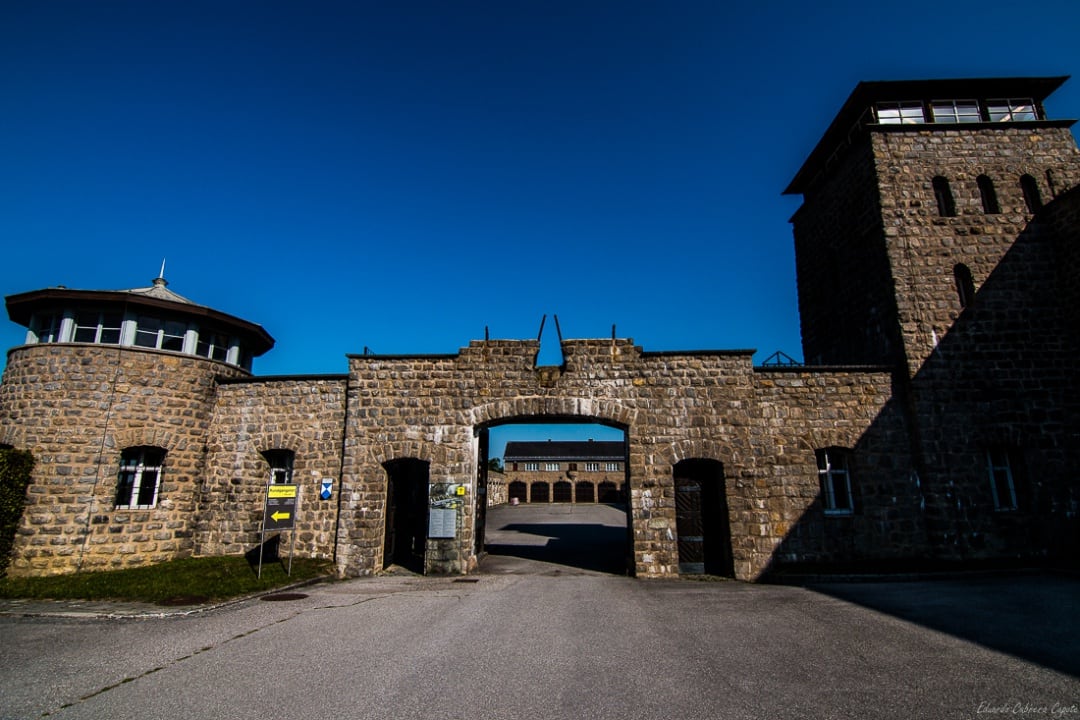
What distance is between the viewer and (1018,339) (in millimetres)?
12875

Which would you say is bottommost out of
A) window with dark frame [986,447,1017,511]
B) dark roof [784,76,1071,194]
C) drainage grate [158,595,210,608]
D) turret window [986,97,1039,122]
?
drainage grate [158,595,210,608]

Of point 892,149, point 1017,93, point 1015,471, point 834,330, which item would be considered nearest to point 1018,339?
point 1015,471

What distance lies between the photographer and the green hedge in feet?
36.9

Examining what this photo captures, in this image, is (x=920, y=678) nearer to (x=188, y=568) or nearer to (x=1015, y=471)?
(x=1015, y=471)

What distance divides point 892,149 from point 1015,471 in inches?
355

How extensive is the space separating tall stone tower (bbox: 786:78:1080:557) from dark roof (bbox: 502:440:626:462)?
1618 inches

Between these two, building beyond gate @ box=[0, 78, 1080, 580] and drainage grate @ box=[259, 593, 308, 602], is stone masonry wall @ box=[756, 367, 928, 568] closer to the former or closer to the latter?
building beyond gate @ box=[0, 78, 1080, 580]

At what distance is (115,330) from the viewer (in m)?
13.0

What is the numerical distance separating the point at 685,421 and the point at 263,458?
36.1ft

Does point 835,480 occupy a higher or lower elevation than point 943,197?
lower

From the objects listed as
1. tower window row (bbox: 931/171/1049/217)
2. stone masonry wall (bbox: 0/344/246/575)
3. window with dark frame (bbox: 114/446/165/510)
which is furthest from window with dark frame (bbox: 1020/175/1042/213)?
window with dark frame (bbox: 114/446/165/510)

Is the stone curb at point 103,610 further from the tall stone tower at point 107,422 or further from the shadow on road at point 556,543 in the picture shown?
the shadow on road at point 556,543

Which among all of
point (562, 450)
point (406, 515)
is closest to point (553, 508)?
point (562, 450)

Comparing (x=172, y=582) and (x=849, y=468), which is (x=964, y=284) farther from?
(x=172, y=582)
